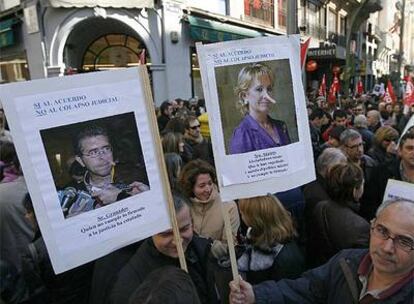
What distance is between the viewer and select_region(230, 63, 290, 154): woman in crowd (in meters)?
1.99

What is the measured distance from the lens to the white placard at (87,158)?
1.55 meters

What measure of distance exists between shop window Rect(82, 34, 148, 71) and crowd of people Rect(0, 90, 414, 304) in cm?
1027

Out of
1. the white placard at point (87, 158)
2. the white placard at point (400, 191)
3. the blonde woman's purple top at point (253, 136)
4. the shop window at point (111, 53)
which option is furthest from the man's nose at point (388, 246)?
the shop window at point (111, 53)

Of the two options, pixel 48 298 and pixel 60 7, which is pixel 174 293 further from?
pixel 60 7

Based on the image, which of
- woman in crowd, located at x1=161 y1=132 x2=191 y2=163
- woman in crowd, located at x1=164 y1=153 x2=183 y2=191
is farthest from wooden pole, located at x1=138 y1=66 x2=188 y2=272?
woman in crowd, located at x1=161 y1=132 x2=191 y2=163

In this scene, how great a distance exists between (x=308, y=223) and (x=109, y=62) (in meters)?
11.9

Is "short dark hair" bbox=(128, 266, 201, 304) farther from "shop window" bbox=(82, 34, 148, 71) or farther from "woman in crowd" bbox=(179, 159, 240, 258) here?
"shop window" bbox=(82, 34, 148, 71)

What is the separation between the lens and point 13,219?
9.86 feet

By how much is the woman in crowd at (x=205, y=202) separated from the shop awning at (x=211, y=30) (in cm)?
1029

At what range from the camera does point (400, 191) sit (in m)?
1.81

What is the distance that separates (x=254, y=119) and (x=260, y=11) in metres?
16.4

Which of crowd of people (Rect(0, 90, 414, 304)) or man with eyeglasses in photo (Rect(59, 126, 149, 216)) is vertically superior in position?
man with eyeglasses in photo (Rect(59, 126, 149, 216))

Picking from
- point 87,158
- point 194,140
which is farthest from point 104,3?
point 87,158

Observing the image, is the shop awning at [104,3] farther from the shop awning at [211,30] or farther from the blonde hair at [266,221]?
the blonde hair at [266,221]
